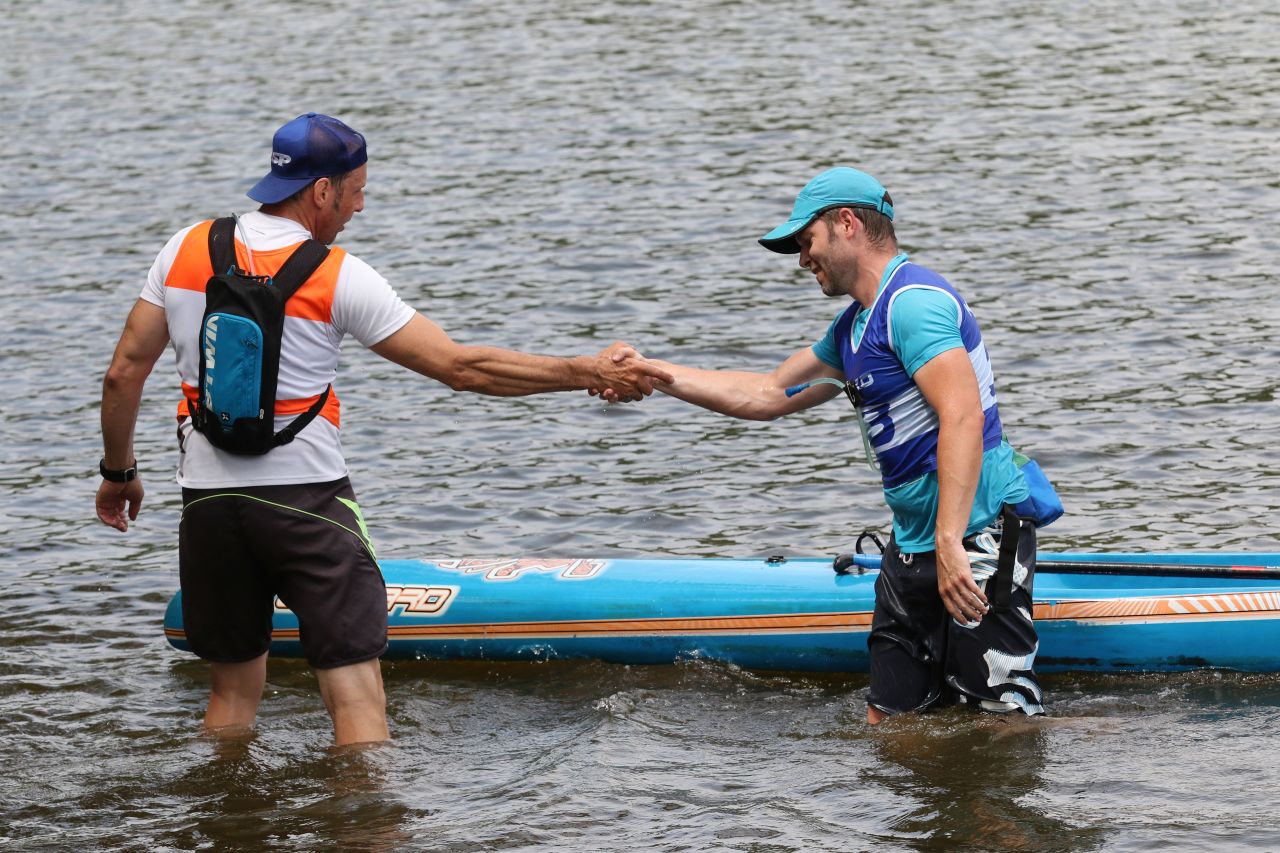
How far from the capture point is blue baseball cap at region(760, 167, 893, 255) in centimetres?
624

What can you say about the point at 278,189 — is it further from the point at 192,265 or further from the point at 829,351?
the point at 829,351

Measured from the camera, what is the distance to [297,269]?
595 centimetres

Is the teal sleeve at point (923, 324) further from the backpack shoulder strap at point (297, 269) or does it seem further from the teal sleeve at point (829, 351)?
the backpack shoulder strap at point (297, 269)

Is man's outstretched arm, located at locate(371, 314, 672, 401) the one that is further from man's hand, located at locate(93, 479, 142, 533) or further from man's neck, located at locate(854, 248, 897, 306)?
man's hand, located at locate(93, 479, 142, 533)

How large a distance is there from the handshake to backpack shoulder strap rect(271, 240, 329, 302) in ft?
4.10

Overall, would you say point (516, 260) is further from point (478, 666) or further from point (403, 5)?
point (403, 5)

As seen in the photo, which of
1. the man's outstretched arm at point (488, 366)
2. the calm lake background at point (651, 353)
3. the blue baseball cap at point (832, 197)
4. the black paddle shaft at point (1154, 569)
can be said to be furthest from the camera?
the black paddle shaft at point (1154, 569)

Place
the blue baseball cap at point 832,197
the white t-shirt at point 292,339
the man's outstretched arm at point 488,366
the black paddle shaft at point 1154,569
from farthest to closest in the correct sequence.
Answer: the black paddle shaft at point 1154,569
the blue baseball cap at point 832,197
the man's outstretched arm at point 488,366
the white t-shirt at point 292,339

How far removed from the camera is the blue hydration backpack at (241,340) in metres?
5.88

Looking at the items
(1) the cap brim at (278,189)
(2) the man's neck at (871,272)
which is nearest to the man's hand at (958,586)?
(2) the man's neck at (871,272)

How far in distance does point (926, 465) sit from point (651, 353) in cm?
719

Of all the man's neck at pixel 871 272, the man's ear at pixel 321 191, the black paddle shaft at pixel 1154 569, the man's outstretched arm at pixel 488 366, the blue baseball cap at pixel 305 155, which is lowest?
the black paddle shaft at pixel 1154 569

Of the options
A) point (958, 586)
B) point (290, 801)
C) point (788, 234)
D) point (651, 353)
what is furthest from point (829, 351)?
point (651, 353)

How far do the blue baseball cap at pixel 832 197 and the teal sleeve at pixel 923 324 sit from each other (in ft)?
1.31
